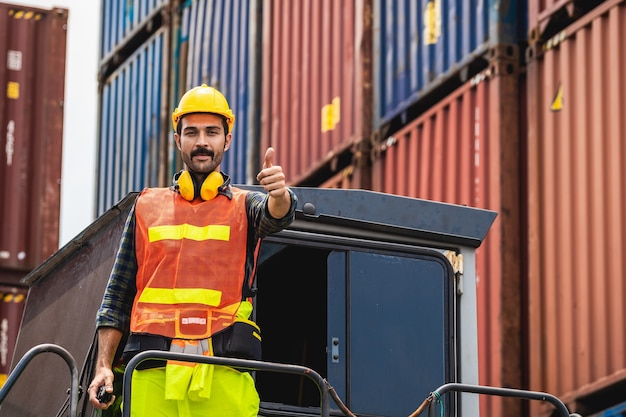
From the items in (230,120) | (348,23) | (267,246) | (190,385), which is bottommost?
(190,385)

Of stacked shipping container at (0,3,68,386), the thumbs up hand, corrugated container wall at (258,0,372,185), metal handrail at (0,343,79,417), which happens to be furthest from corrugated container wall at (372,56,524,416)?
metal handrail at (0,343,79,417)

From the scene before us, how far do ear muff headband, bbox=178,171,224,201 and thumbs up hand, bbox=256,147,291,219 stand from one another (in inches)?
14.4

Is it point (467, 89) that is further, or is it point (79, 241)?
point (467, 89)

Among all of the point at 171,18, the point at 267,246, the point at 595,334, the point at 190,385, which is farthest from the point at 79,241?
the point at 171,18

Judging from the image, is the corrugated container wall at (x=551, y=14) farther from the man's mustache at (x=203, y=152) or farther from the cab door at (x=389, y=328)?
the man's mustache at (x=203, y=152)

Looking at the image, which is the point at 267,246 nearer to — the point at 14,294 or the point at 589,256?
the point at 589,256

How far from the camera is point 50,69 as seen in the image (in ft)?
70.0

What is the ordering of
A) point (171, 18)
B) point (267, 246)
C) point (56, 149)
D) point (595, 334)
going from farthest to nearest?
point (171, 18), point (56, 149), point (595, 334), point (267, 246)

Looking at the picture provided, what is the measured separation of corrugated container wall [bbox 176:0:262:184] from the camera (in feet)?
68.9

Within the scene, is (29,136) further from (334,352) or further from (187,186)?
(187,186)

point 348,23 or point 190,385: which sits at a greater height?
point 348,23

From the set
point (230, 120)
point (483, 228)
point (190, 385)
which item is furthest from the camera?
point (483, 228)

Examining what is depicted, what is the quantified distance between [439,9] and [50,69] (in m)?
7.20

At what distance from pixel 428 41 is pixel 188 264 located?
→ 35.1 feet
